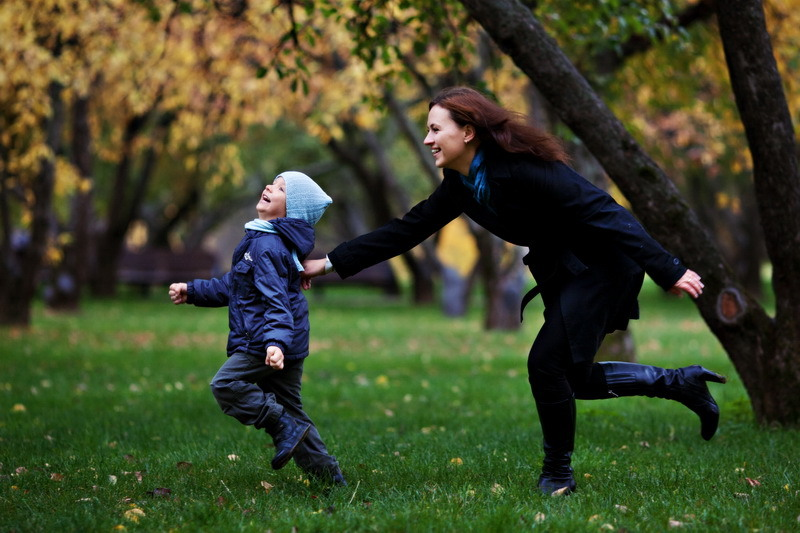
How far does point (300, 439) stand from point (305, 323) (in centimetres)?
56

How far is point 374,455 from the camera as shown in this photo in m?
5.88

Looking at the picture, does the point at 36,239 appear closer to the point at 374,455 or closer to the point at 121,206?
the point at 121,206

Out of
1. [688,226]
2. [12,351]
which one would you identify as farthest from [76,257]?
[688,226]

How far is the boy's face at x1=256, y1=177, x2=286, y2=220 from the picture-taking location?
4.80 metres

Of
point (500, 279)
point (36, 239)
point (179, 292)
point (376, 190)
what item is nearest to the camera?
point (179, 292)

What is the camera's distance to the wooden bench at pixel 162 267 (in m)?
26.6

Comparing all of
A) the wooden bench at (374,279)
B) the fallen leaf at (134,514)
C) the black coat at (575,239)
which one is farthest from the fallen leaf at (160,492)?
the wooden bench at (374,279)

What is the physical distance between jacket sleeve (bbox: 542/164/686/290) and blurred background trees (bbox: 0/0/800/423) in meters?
1.86

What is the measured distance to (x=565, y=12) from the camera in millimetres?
8867

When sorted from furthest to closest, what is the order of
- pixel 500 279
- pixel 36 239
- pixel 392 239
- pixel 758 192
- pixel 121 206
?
pixel 121 206
pixel 500 279
pixel 36 239
pixel 758 192
pixel 392 239

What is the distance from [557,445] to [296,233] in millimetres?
1624

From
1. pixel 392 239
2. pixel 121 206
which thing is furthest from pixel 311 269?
pixel 121 206

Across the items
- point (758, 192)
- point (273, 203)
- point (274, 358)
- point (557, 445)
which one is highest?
point (758, 192)

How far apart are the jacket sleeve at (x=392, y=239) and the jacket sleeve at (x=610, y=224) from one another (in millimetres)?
647
